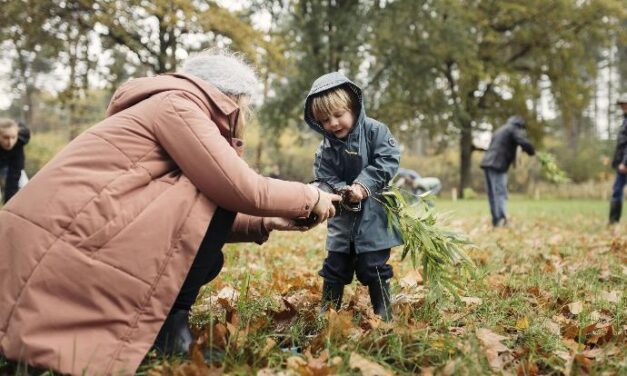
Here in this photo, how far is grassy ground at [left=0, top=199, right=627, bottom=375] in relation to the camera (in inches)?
75.4

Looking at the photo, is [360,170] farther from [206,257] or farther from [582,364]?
[582,364]

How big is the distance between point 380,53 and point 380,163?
64.2ft

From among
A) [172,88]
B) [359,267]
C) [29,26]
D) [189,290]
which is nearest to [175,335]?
[189,290]

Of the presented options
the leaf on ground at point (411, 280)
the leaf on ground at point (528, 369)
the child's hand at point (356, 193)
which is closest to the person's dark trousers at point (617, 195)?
the leaf on ground at point (411, 280)

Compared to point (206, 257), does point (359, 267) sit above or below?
below

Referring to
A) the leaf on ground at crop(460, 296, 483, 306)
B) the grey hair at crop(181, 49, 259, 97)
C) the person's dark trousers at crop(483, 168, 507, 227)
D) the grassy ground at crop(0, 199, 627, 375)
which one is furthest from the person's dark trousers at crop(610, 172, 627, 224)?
the grey hair at crop(181, 49, 259, 97)

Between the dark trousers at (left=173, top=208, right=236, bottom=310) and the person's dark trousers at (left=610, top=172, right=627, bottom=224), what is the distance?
7207 millimetres

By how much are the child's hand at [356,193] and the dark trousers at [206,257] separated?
71cm

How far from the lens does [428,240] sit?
271 centimetres

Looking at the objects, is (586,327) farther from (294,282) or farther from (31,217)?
(31,217)

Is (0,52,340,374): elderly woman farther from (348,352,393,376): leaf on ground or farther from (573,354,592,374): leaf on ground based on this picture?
(573,354,592,374): leaf on ground

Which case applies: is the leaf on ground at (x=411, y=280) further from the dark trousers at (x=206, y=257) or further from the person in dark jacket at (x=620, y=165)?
the person in dark jacket at (x=620, y=165)

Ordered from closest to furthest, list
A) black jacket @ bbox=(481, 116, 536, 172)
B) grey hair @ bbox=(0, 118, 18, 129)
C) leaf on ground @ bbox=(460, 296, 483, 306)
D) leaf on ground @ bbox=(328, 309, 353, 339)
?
leaf on ground @ bbox=(328, 309, 353, 339) < leaf on ground @ bbox=(460, 296, 483, 306) < grey hair @ bbox=(0, 118, 18, 129) < black jacket @ bbox=(481, 116, 536, 172)

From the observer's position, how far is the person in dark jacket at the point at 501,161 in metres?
8.04
